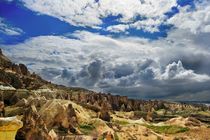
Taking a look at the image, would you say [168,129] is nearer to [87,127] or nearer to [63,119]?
[87,127]

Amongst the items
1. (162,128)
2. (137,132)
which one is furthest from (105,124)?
(162,128)

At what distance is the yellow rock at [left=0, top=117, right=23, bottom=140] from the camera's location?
31.7 feet

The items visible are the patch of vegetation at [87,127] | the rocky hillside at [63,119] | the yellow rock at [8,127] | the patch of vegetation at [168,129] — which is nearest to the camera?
the yellow rock at [8,127]

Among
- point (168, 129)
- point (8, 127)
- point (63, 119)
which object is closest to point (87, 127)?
point (63, 119)

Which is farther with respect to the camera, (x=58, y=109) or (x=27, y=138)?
(x=58, y=109)

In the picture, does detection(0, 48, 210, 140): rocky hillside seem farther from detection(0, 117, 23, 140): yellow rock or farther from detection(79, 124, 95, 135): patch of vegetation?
detection(0, 117, 23, 140): yellow rock

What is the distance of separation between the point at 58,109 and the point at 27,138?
2341 centimetres

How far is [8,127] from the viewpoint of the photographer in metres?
9.72

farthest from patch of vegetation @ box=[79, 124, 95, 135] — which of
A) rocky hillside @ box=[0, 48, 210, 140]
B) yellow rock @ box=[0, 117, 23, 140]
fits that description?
yellow rock @ box=[0, 117, 23, 140]

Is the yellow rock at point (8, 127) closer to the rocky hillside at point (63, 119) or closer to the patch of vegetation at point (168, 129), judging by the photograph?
the rocky hillside at point (63, 119)

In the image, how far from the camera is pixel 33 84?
123062mm

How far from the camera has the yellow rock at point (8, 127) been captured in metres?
9.66

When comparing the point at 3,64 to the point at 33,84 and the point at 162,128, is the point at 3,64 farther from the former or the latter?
the point at 162,128

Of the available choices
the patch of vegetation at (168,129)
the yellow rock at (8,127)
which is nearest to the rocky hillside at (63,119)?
the patch of vegetation at (168,129)
